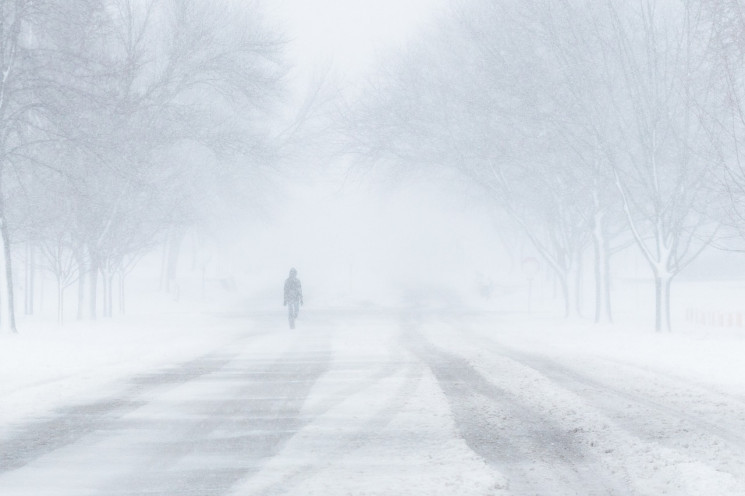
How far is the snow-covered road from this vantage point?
7435mm

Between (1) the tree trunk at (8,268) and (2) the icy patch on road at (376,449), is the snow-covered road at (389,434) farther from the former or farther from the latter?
(1) the tree trunk at (8,268)

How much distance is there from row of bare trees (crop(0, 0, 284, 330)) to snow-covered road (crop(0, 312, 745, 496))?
9261 millimetres

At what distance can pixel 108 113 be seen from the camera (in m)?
27.8

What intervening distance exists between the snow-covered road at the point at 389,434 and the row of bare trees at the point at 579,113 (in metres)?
9.54

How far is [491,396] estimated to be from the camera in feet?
41.5

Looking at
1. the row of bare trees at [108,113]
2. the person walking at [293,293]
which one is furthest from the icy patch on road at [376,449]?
the person walking at [293,293]

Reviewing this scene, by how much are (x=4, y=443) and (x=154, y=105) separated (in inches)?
816

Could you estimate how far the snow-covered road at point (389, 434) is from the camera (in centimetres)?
744

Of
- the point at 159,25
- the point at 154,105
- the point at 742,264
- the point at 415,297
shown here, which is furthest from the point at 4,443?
the point at 742,264

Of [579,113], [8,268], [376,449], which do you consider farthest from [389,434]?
[579,113]

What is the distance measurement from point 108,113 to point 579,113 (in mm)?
12268

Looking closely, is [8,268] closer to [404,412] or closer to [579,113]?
[579,113]

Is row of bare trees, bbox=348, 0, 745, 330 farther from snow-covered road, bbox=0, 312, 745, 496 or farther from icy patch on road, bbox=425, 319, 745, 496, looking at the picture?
snow-covered road, bbox=0, 312, 745, 496

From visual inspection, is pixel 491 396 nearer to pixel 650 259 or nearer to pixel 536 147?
pixel 650 259
